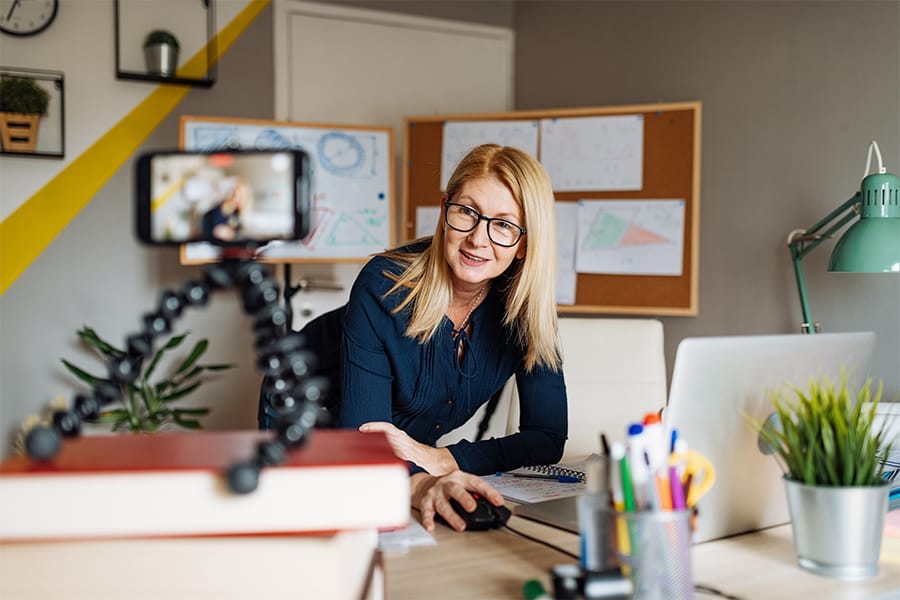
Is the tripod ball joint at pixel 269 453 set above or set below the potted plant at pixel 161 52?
below

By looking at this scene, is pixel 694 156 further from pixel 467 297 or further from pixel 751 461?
pixel 751 461

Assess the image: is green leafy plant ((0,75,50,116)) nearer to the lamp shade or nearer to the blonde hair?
the blonde hair

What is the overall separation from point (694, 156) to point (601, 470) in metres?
2.46

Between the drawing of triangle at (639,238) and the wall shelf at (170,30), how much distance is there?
1.79 m

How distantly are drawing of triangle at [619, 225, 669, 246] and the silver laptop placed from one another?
2.00 metres

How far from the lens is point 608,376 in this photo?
7.13ft

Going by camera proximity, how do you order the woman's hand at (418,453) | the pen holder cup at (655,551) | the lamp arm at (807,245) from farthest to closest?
the lamp arm at (807,245) → the woman's hand at (418,453) → the pen holder cup at (655,551)

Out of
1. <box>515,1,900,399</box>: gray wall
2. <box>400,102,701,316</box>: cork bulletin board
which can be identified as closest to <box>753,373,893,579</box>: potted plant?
<box>515,1,900,399</box>: gray wall

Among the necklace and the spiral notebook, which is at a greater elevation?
the necklace

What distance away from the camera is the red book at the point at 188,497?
69 cm

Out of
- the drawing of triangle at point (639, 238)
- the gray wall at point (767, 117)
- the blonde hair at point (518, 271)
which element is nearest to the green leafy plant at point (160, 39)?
the gray wall at point (767, 117)

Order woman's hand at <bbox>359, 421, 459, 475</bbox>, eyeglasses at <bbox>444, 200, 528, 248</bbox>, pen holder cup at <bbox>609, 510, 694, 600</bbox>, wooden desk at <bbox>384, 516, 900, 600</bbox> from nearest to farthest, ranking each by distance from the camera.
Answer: pen holder cup at <bbox>609, 510, 694, 600</bbox> → wooden desk at <bbox>384, 516, 900, 600</bbox> → woman's hand at <bbox>359, 421, 459, 475</bbox> → eyeglasses at <bbox>444, 200, 528, 248</bbox>

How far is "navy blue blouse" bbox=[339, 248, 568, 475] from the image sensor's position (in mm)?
1692

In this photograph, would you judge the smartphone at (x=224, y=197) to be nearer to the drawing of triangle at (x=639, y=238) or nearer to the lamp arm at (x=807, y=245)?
the lamp arm at (x=807, y=245)
